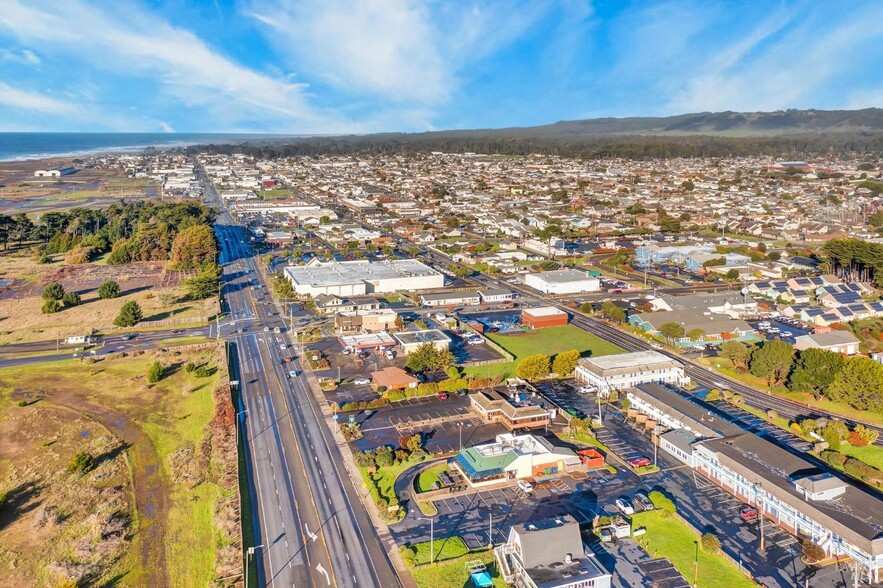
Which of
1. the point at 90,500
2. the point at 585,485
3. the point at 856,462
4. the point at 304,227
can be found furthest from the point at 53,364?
the point at 304,227

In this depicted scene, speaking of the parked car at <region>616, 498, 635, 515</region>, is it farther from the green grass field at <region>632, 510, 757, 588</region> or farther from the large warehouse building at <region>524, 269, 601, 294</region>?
the large warehouse building at <region>524, 269, 601, 294</region>

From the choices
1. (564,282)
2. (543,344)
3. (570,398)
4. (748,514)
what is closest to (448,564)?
(748,514)

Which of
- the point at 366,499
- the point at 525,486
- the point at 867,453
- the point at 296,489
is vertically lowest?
the point at 867,453

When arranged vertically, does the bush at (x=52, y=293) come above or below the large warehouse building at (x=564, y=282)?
above

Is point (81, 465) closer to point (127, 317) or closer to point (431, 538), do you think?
point (431, 538)

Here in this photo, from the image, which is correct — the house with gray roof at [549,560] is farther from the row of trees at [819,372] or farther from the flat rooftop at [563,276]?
the flat rooftop at [563,276]

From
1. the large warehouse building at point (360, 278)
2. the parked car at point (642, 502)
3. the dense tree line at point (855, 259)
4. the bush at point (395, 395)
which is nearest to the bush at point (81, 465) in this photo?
the bush at point (395, 395)
